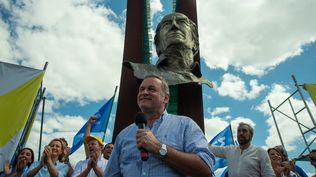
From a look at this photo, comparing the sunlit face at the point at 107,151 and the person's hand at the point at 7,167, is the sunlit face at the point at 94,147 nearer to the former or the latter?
the sunlit face at the point at 107,151

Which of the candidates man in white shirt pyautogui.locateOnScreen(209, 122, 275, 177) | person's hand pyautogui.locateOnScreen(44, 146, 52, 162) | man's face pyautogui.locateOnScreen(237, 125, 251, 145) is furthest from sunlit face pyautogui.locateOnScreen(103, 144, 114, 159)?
man's face pyautogui.locateOnScreen(237, 125, 251, 145)

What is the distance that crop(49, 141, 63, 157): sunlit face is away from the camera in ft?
10.3

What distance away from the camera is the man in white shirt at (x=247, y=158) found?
9.62ft

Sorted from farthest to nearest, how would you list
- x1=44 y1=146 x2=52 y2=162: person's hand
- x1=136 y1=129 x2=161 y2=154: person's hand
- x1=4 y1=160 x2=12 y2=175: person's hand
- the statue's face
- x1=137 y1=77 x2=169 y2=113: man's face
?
the statue's face, x1=4 y1=160 x2=12 y2=175: person's hand, x1=44 y1=146 x2=52 y2=162: person's hand, x1=137 y1=77 x2=169 y2=113: man's face, x1=136 y1=129 x2=161 y2=154: person's hand

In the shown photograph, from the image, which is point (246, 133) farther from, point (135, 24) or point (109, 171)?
point (135, 24)

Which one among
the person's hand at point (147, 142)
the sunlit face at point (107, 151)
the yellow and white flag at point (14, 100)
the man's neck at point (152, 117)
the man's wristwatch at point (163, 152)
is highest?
the yellow and white flag at point (14, 100)

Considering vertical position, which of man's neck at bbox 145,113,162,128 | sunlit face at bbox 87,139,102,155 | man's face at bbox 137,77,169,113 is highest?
sunlit face at bbox 87,139,102,155

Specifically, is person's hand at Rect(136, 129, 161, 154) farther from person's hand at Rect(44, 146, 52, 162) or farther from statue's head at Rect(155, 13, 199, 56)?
statue's head at Rect(155, 13, 199, 56)

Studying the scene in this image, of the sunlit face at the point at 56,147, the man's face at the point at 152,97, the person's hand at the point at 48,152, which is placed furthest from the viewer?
the sunlit face at the point at 56,147

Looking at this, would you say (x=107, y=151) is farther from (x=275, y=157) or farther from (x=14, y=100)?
(x=275, y=157)

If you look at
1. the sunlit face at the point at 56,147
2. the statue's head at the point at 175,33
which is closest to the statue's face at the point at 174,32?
the statue's head at the point at 175,33

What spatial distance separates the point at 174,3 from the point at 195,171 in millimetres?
6782

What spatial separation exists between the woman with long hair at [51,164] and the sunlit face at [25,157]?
106mm

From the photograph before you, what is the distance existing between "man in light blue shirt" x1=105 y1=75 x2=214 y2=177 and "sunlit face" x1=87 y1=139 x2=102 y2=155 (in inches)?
57.9
